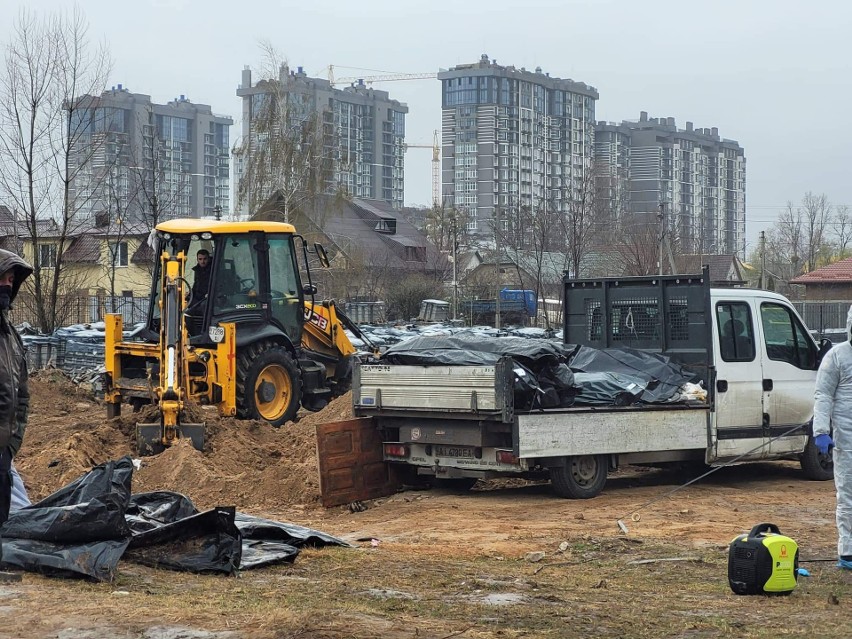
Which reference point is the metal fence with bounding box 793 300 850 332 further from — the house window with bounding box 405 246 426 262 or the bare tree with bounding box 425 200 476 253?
the house window with bounding box 405 246 426 262

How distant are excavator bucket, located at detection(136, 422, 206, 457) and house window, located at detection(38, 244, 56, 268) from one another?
18.2 m

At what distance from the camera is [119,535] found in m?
7.73

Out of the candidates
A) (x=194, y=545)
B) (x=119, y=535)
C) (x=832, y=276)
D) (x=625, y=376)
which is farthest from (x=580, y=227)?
(x=119, y=535)

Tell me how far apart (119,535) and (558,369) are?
5.49 m

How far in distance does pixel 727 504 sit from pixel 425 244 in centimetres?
6319

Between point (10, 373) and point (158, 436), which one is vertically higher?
point (10, 373)

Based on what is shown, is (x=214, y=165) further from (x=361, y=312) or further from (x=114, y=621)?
(x=114, y=621)

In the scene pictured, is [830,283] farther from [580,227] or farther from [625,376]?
[625,376]

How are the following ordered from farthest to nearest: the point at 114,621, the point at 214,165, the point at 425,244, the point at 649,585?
1. the point at 214,165
2. the point at 425,244
3. the point at 649,585
4. the point at 114,621

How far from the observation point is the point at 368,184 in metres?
156

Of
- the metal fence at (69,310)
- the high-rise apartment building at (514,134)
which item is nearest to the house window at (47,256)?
the metal fence at (69,310)

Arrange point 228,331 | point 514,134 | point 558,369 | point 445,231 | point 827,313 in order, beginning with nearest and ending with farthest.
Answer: point 558,369
point 228,331
point 827,313
point 445,231
point 514,134

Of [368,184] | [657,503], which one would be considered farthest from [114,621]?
[368,184]

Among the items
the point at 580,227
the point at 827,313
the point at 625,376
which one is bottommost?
the point at 625,376
